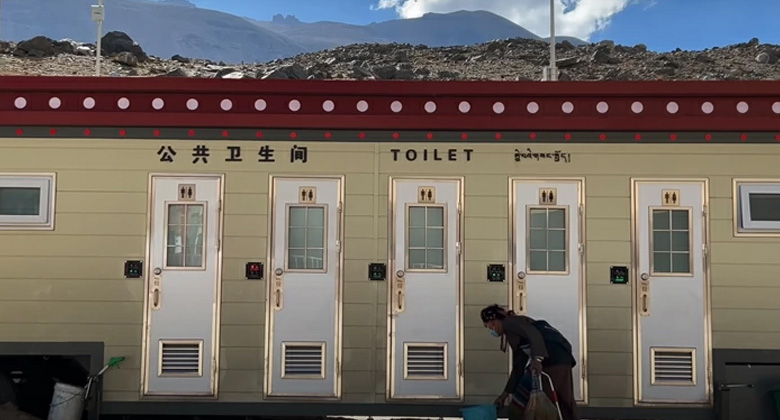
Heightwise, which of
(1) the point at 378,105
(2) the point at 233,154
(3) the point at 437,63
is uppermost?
(3) the point at 437,63

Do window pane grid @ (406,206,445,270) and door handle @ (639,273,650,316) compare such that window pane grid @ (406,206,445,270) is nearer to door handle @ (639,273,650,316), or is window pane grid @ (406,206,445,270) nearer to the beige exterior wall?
the beige exterior wall

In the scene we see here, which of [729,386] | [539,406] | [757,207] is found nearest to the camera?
[539,406]

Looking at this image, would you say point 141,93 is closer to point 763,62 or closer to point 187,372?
point 187,372

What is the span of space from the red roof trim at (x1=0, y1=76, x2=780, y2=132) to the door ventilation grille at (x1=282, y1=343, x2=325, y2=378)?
1.76m

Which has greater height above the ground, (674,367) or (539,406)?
(674,367)

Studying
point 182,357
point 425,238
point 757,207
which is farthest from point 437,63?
point 182,357

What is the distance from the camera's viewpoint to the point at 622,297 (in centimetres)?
539

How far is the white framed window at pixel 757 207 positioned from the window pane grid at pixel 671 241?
414 millimetres

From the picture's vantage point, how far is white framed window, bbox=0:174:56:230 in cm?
541

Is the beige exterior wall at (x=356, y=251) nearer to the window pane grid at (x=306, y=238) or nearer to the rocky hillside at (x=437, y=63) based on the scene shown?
the window pane grid at (x=306, y=238)

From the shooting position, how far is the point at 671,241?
542 centimetres

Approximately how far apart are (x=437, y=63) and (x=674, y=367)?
41.2 metres

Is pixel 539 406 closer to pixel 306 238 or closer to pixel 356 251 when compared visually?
pixel 356 251

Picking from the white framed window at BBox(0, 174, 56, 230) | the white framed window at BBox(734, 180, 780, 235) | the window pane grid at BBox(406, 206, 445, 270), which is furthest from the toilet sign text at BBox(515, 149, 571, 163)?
the white framed window at BBox(0, 174, 56, 230)
